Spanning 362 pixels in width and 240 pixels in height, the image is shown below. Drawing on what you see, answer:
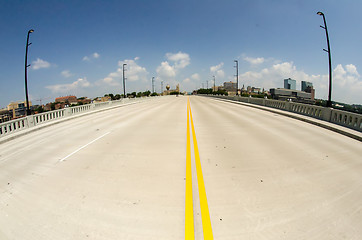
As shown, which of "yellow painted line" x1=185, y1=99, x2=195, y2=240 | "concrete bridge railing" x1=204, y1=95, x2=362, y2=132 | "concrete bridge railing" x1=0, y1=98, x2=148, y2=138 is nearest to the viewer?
"yellow painted line" x1=185, y1=99, x2=195, y2=240

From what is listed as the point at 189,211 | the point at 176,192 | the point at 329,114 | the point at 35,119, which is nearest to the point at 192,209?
the point at 189,211

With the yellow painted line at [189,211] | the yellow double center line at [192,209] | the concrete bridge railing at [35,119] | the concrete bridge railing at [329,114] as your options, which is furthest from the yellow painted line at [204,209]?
the concrete bridge railing at [35,119]

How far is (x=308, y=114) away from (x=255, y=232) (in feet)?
46.6

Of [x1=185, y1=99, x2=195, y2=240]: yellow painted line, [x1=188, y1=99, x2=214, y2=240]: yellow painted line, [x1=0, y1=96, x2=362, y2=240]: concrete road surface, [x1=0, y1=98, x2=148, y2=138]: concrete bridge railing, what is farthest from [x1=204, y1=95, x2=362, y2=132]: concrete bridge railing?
[x1=0, y1=98, x2=148, y2=138]: concrete bridge railing

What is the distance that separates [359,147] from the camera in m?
6.57

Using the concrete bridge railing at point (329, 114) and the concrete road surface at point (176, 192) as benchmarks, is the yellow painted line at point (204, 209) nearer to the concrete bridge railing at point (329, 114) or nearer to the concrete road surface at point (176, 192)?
the concrete road surface at point (176, 192)

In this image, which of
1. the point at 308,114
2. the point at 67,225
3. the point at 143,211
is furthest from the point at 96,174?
the point at 308,114

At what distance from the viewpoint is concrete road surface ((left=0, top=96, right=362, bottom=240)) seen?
2615 millimetres

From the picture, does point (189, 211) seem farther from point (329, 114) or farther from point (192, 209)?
point (329, 114)

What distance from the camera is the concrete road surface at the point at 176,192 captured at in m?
2.62

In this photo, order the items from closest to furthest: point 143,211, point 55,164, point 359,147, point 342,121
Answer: point 143,211, point 55,164, point 359,147, point 342,121

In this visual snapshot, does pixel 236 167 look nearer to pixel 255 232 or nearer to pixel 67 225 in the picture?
pixel 255 232

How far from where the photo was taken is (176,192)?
11.5 feet

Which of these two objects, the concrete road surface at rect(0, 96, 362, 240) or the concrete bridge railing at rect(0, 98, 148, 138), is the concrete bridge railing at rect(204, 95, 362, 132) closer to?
the concrete road surface at rect(0, 96, 362, 240)
